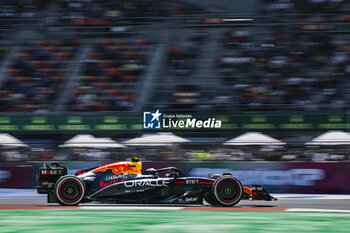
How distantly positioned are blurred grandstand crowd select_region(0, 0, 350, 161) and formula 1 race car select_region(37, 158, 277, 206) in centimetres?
575

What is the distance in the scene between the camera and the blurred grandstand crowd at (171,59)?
1906 centimetres

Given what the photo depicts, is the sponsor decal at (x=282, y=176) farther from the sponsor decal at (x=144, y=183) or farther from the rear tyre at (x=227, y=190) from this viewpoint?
the sponsor decal at (x=144, y=183)

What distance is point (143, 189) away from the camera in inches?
426

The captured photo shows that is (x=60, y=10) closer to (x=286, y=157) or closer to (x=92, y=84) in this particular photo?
(x=92, y=84)

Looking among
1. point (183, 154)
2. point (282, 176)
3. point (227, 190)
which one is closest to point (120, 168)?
point (227, 190)

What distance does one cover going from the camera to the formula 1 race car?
10.8 meters

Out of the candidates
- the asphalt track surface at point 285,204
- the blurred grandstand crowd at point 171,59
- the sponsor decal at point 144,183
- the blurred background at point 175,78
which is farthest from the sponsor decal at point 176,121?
the sponsor decal at point 144,183

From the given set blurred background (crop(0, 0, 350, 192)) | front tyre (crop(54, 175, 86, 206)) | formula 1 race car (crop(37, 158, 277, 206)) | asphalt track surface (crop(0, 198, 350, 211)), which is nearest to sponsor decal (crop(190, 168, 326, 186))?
blurred background (crop(0, 0, 350, 192))

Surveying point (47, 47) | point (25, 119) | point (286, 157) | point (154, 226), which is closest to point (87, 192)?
point (154, 226)

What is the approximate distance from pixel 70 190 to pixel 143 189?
1.39m

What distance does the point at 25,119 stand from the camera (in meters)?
20.1

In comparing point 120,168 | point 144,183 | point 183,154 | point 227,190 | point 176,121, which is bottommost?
point 227,190

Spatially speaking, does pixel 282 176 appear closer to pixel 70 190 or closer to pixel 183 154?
pixel 183 154

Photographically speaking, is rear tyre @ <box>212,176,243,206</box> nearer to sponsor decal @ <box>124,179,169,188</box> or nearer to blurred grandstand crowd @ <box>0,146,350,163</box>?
sponsor decal @ <box>124,179,169,188</box>
